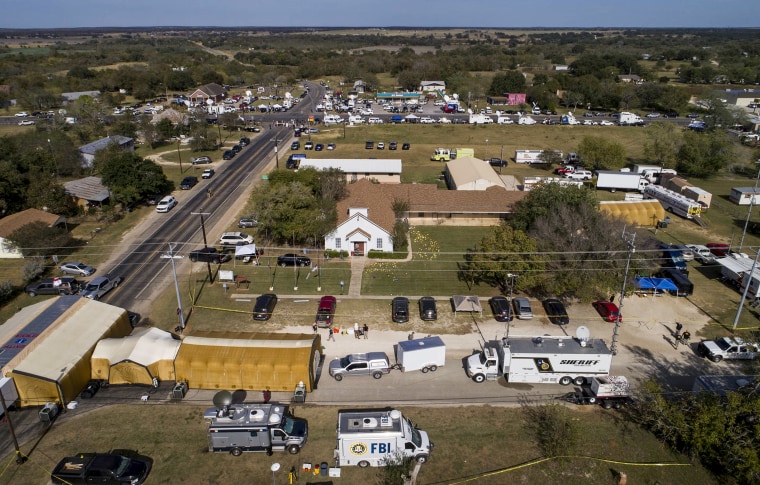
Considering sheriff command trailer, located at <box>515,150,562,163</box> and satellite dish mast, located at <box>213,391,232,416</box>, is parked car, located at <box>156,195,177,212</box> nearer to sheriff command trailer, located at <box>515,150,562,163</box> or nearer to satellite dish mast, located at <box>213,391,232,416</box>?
satellite dish mast, located at <box>213,391,232,416</box>

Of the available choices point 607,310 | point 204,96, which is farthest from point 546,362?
point 204,96

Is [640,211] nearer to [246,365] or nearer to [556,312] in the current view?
[556,312]

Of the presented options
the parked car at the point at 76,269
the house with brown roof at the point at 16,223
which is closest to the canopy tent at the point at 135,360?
the parked car at the point at 76,269

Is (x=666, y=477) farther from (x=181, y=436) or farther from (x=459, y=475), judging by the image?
(x=181, y=436)

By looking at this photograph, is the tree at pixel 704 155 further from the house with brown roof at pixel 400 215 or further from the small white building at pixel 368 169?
the small white building at pixel 368 169

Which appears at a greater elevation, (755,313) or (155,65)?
(155,65)

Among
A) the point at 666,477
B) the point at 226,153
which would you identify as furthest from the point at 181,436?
the point at 226,153
